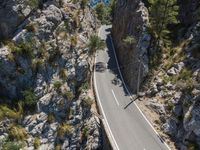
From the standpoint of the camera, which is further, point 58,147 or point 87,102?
point 87,102

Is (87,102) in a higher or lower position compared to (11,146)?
higher

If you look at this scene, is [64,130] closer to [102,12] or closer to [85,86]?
[85,86]

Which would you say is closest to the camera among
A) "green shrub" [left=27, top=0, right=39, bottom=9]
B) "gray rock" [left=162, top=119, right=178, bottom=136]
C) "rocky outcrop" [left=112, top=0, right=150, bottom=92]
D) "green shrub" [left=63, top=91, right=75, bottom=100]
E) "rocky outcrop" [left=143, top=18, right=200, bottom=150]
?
"rocky outcrop" [left=143, top=18, right=200, bottom=150]

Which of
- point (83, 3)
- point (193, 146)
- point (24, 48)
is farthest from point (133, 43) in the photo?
point (193, 146)

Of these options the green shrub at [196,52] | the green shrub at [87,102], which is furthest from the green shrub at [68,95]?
the green shrub at [196,52]

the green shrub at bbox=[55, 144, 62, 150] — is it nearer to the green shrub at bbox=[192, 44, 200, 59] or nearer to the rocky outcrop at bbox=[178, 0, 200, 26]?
the green shrub at bbox=[192, 44, 200, 59]

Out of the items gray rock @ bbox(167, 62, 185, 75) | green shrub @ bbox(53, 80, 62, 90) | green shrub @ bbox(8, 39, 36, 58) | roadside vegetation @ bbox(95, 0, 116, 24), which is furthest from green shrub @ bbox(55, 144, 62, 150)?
roadside vegetation @ bbox(95, 0, 116, 24)

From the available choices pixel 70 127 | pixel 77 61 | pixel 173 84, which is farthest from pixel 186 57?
pixel 70 127

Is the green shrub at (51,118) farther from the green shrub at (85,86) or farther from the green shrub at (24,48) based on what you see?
the green shrub at (24,48)
